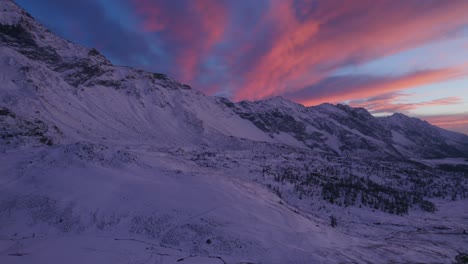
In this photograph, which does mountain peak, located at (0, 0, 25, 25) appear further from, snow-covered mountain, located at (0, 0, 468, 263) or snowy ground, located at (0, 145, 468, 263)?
snowy ground, located at (0, 145, 468, 263)

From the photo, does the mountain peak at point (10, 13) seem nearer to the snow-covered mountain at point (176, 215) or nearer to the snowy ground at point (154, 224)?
the snow-covered mountain at point (176, 215)

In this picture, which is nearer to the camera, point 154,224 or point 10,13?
point 154,224

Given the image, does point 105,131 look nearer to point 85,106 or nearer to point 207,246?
point 85,106

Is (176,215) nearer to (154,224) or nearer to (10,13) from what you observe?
(154,224)

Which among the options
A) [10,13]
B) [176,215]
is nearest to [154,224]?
[176,215]

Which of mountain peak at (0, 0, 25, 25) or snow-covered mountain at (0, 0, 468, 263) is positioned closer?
snow-covered mountain at (0, 0, 468, 263)

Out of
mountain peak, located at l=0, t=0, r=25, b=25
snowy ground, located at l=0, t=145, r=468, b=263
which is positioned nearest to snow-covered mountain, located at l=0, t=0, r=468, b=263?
snowy ground, located at l=0, t=145, r=468, b=263

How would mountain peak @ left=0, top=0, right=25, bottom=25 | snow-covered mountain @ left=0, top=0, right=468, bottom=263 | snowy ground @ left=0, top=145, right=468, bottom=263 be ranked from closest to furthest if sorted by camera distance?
snowy ground @ left=0, top=145, right=468, bottom=263
snow-covered mountain @ left=0, top=0, right=468, bottom=263
mountain peak @ left=0, top=0, right=25, bottom=25

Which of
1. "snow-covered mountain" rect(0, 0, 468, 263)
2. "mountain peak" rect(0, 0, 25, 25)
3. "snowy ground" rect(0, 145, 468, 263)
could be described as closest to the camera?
"snowy ground" rect(0, 145, 468, 263)

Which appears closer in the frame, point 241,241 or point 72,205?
point 241,241

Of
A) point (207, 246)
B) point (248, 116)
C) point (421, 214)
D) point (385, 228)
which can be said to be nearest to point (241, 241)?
point (207, 246)

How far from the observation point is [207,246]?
14727 mm

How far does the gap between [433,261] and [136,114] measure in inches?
3825

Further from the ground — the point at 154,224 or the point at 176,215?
the point at 176,215
